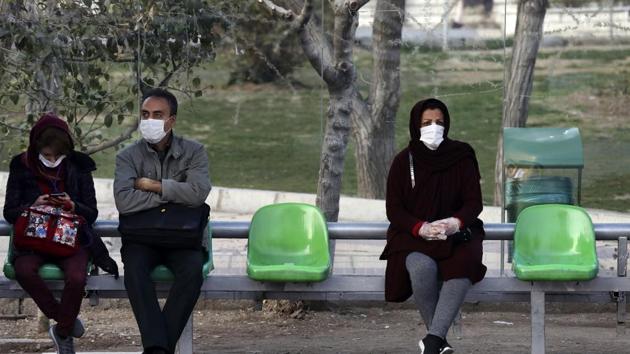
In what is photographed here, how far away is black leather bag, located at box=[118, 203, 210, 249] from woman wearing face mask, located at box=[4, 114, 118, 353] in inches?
8.6

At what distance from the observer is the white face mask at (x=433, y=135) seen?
7.09 m

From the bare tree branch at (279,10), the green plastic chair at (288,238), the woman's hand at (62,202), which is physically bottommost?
the green plastic chair at (288,238)

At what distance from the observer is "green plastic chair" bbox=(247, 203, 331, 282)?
23.5 ft

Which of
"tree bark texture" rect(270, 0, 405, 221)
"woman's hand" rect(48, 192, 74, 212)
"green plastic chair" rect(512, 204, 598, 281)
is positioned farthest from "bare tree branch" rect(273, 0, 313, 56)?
"woman's hand" rect(48, 192, 74, 212)

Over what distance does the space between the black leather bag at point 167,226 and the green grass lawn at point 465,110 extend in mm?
1997

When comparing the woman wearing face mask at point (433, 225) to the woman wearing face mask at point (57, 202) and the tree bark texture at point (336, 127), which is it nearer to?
the woman wearing face mask at point (57, 202)

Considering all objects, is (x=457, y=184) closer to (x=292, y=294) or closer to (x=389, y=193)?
(x=389, y=193)

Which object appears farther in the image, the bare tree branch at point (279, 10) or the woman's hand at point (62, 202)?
the bare tree branch at point (279, 10)

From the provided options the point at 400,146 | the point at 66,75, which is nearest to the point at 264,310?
the point at 400,146

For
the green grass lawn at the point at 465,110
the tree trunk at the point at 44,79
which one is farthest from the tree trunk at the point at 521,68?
the tree trunk at the point at 44,79

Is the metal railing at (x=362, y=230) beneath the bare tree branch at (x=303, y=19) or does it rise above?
beneath

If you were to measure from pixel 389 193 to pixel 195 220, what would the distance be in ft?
3.31

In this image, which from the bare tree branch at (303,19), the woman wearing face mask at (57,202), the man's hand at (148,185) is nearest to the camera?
the woman wearing face mask at (57,202)

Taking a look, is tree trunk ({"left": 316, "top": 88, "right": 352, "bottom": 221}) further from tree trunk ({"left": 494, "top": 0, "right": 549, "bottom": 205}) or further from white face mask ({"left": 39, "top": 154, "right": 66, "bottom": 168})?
white face mask ({"left": 39, "top": 154, "right": 66, "bottom": 168})
